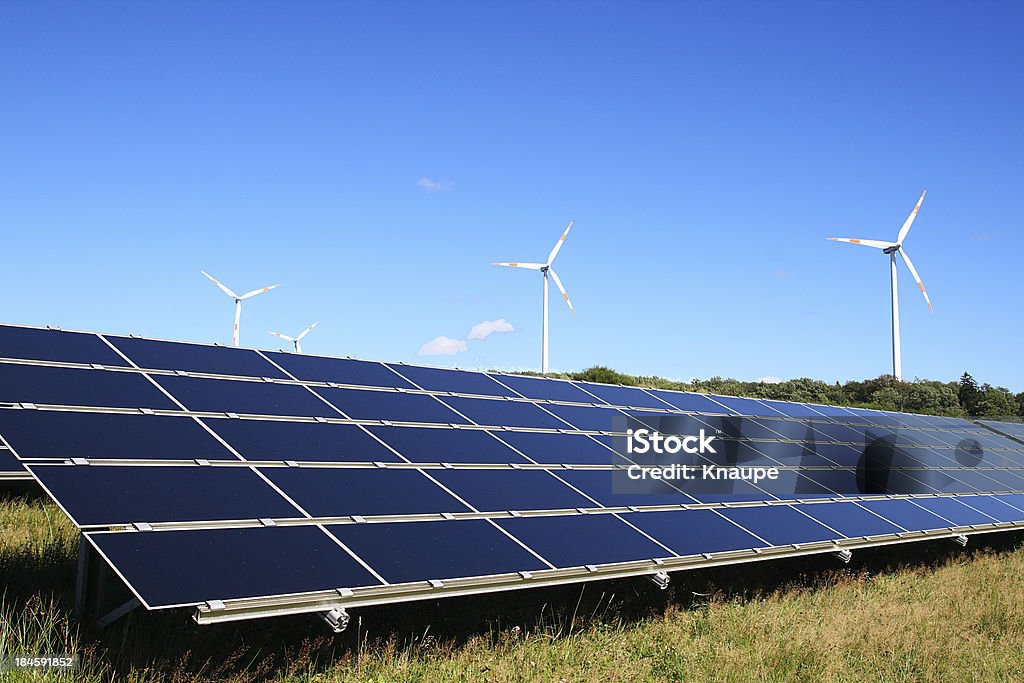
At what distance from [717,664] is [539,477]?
4273mm

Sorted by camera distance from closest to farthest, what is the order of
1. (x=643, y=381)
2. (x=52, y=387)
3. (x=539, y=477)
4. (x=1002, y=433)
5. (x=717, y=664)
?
(x=717, y=664), (x=52, y=387), (x=539, y=477), (x=1002, y=433), (x=643, y=381)

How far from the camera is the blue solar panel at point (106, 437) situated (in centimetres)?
1066

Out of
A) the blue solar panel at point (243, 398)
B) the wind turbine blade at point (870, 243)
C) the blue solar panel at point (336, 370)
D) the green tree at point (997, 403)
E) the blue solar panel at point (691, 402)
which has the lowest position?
the green tree at point (997, 403)

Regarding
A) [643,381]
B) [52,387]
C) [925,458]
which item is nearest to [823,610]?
[52,387]

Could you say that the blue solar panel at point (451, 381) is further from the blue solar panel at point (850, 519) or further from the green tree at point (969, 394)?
the green tree at point (969, 394)

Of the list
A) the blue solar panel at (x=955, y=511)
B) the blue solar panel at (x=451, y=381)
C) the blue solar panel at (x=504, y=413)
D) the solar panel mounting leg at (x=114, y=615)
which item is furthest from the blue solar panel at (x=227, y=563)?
the blue solar panel at (x=955, y=511)

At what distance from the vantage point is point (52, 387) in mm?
12859

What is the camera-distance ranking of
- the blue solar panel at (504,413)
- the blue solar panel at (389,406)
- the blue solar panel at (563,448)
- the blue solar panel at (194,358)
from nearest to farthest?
1. the blue solar panel at (194,358)
2. the blue solar panel at (389,406)
3. the blue solar panel at (563,448)
4. the blue solar panel at (504,413)

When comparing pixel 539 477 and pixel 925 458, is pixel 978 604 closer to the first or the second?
pixel 539 477

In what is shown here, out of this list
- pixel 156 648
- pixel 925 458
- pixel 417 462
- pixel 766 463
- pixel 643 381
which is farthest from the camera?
pixel 643 381

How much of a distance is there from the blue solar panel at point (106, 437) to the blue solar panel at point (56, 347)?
2856 millimetres

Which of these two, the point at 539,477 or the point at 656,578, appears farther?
the point at 539,477

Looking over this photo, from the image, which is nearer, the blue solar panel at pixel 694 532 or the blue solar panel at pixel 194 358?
the blue solar panel at pixel 694 532

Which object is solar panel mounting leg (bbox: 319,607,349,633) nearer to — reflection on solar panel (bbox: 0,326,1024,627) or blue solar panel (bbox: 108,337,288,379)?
reflection on solar panel (bbox: 0,326,1024,627)
